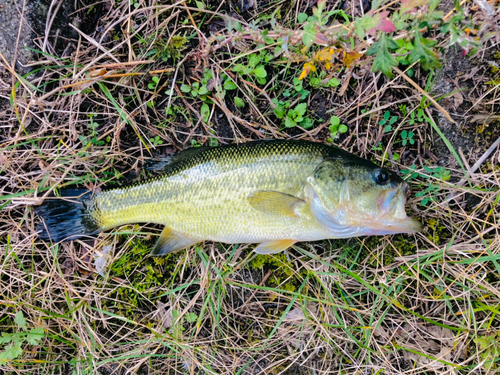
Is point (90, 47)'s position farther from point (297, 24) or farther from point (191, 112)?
point (297, 24)

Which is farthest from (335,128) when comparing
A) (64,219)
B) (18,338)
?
(18,338)

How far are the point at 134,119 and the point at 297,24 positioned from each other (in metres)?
1.95

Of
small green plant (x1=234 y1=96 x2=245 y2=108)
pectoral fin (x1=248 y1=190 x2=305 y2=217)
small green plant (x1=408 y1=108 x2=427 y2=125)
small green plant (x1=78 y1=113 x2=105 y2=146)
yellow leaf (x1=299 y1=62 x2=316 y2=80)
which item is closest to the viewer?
pectoral fin (x1=248 y1=190 x2=305 y2=217)

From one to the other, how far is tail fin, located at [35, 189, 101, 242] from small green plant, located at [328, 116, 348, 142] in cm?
255

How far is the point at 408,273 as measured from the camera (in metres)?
3.15

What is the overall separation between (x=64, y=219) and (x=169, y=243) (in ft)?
3.78

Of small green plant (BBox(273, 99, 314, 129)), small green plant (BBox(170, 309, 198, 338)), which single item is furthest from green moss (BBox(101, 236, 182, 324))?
small green plant (BBox(273, 99, 314, 129))

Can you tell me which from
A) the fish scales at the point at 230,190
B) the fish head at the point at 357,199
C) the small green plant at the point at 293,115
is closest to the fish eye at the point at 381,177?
the fish head at the point at 357,199

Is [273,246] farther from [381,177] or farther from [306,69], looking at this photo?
[306,69]

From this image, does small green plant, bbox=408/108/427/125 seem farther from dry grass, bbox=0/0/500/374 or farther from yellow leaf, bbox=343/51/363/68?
yellow leaf, bbox=343/51/363/68

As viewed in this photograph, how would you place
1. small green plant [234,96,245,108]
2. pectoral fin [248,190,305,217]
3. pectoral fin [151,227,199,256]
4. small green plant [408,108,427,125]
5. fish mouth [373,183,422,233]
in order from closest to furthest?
fish mouth [373,183,422,233] < pectoral fin [248,190,305,217] < small green plant [408,108,427,125] < pectoral fin [151,227,199,256] < small green plant [234,96,245,108]

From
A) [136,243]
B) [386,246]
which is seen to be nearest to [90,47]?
[136,243]

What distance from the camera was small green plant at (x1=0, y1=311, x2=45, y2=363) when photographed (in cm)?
327

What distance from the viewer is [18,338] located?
3.34 meters
